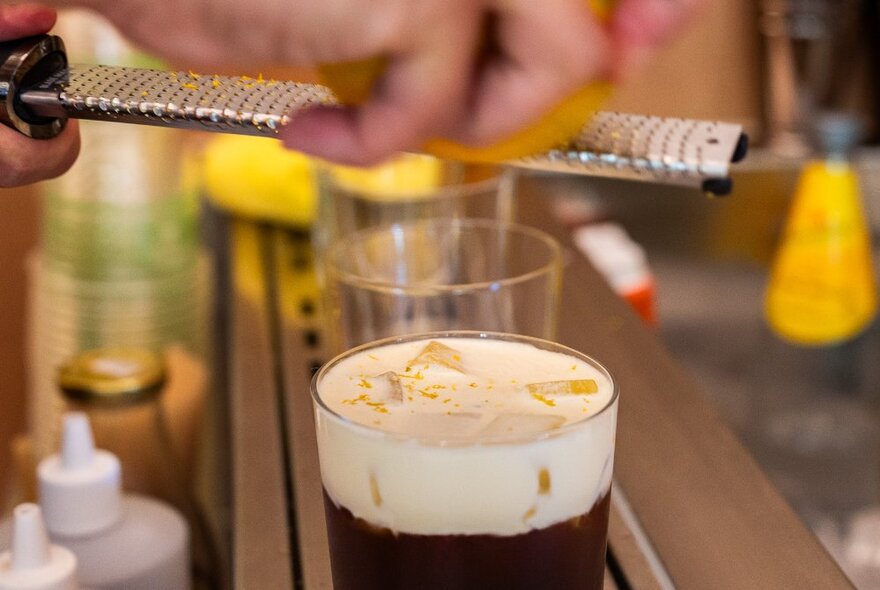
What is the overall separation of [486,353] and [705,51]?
5.25 feet

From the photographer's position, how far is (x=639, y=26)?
46 cm

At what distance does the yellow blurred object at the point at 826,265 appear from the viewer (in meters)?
1.38

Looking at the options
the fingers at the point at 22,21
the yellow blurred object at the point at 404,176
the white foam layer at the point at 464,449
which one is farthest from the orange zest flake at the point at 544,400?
the yellow blurred object at the point at 404,176

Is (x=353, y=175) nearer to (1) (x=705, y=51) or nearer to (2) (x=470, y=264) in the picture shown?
(2) (x=470, y=264)

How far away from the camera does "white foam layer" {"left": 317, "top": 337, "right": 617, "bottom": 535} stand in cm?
44

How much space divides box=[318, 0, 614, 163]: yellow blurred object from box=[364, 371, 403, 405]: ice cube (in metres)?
0.10

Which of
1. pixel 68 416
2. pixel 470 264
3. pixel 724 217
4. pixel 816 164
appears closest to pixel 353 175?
pixel 470 264

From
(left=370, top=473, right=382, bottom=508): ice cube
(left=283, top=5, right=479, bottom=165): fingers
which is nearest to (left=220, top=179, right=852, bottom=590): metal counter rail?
(left=370, top=473, right=382, bottom=508): ice cube

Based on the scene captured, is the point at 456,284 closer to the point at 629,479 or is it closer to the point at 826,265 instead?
the point at 629,479

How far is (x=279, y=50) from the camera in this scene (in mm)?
408

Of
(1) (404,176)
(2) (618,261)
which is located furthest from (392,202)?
(2) (618,261)

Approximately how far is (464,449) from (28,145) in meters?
0.32

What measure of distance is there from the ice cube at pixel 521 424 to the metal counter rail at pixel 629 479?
0.68 feet

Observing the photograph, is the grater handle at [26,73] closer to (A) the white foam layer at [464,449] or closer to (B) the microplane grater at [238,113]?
(B) the microplane grater at [238,113]
